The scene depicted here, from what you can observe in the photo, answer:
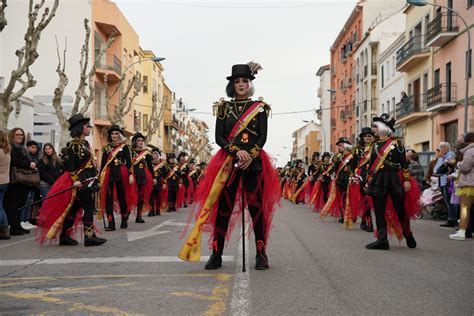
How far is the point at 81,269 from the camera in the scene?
7.25 meters

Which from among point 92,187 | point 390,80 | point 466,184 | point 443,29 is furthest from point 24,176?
point 390,80

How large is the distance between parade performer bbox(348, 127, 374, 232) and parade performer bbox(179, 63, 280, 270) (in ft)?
17.5

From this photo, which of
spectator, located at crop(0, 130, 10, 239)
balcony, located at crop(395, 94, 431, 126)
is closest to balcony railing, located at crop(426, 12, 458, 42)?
balcony, located at crop(395, 94, 431, 126)

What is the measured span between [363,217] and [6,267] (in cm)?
735

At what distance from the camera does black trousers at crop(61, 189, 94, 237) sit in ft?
31.8

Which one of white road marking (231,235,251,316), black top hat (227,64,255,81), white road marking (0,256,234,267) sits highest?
black top hat (227,64,255,81)

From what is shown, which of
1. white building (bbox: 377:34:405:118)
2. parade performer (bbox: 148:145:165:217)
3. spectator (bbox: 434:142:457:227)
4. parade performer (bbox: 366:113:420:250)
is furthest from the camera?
white building (bbox: 377:34:405:118)

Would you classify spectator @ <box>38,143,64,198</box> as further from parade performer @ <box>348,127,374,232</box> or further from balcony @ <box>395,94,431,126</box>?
balcony @ <box>395,94,431,126</box>

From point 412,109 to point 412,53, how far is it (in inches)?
127

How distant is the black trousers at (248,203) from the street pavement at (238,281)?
40 cm

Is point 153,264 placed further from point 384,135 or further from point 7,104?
point 7,104

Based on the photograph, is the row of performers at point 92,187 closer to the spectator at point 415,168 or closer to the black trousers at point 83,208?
the black trousers at point 83,208

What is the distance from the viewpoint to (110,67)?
153 feet

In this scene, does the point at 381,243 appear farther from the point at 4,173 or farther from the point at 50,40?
the point at 50,40
